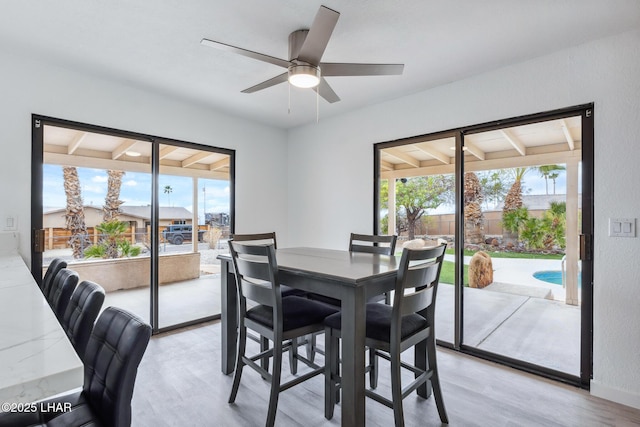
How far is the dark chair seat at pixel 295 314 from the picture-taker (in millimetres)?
1888

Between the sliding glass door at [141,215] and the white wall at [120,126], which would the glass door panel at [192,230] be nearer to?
the sliding glass door at [141,215]

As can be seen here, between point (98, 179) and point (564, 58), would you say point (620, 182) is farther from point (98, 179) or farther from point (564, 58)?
point (98, 179)

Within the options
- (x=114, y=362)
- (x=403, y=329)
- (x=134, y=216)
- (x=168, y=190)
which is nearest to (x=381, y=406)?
(x=403, y=329)

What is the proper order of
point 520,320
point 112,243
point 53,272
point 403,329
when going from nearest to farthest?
point 403,329 < point 53,272 < point 520,320 < point 112,243

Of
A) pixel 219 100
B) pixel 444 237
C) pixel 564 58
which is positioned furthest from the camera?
pixel 219 100

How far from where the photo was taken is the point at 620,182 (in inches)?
83.5

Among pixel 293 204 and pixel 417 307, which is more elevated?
pixel 293 204

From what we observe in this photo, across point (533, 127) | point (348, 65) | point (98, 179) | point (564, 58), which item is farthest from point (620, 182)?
point (98, 179)

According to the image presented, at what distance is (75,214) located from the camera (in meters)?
3.46

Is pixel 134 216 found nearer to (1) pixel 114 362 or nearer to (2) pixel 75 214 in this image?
(2) pixel 75 214

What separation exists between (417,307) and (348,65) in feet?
4.75

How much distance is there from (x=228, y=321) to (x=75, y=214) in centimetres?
235

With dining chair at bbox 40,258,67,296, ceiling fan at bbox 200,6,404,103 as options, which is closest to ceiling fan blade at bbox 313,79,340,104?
ceiling fan at bbox 200,6,404,103

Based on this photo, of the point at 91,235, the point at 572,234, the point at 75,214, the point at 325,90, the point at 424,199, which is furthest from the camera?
the point at 91,235
